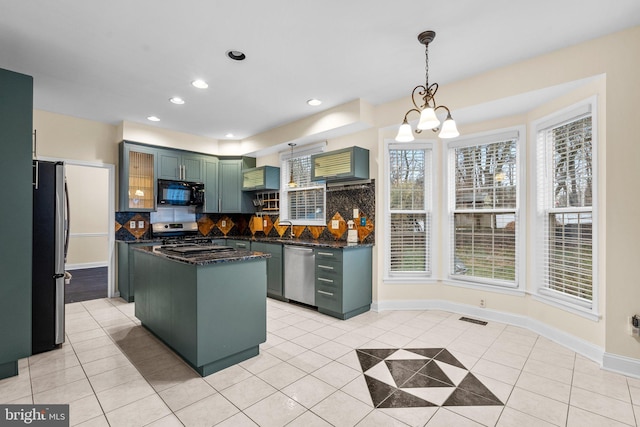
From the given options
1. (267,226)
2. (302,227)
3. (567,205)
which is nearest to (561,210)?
(567,205)

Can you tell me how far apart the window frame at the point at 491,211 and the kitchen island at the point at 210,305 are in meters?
2.50

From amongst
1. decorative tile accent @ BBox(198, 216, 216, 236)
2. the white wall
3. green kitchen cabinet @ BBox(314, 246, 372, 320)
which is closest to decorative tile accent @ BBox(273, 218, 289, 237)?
decorative tile accent @ BBox(198, 216, 216, 236)

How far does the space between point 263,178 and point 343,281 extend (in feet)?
8.16

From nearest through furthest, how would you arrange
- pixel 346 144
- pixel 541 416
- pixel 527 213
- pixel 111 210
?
pixel 541 416 → pixel 527 213 → pixel 346 144 → pixel 111 210

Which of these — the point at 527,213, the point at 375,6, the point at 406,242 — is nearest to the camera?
the point at 375,6

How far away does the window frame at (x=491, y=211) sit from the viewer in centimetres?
345

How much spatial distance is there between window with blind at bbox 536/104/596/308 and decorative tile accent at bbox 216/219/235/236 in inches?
198

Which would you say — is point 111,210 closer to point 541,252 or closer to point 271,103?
point 271,103

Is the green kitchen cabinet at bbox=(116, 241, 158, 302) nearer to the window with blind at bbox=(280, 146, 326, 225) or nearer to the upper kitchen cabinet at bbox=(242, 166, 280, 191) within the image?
the upper kitchen cabinet at bbox=(242, 166, 280, 191)

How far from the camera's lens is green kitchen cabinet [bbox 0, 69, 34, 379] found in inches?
95.0

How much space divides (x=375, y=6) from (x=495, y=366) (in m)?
2.93

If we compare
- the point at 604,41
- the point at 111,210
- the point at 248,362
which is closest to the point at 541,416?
the point at 248,362

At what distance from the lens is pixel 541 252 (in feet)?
10.8

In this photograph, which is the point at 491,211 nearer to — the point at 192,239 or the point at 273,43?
the point at 273,43
